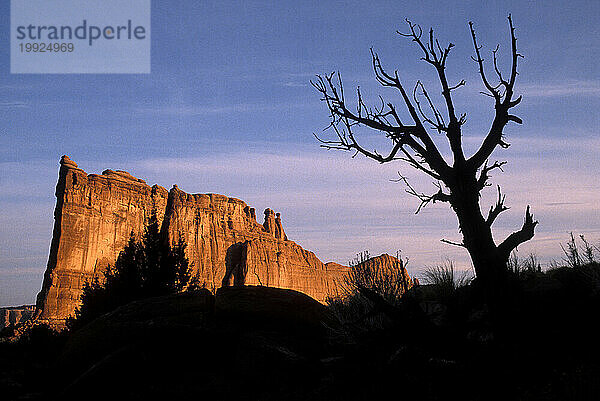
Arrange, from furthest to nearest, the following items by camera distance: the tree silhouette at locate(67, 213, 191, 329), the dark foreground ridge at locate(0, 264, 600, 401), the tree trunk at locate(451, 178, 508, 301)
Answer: the tree silhouette at locate(67, 213, 191, 329) < the tree trunk at locate(451, 178, 508, 301) < the dark foreground ridge at locate(0, 264, 600, 401)

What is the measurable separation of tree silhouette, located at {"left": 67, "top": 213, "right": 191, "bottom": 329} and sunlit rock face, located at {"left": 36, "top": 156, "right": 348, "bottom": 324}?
37.6m

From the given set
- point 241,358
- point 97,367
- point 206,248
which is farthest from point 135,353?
point 206,248

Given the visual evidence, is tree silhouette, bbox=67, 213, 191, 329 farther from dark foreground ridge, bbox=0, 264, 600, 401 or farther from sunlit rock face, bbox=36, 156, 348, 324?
sunlit rock face, bbox=36, 156, 348, 324

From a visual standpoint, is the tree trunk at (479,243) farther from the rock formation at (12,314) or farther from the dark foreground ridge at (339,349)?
the rock formation at (12,314)

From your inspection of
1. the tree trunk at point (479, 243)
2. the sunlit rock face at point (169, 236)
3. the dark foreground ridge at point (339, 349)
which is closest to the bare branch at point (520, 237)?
the tree trunk at point (479, 243)

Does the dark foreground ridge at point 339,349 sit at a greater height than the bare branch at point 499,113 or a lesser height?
lesser

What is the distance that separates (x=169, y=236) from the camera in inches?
2761

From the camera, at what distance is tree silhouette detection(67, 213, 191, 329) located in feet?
64.3

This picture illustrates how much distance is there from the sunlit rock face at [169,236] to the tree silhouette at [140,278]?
37.6 meters

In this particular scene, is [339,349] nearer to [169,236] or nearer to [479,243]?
[479,243]

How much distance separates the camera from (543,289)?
854cm

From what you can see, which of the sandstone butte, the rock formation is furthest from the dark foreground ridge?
the rock formation

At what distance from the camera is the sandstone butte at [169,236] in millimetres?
79000

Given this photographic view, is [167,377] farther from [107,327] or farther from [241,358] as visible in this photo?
[107,327]
